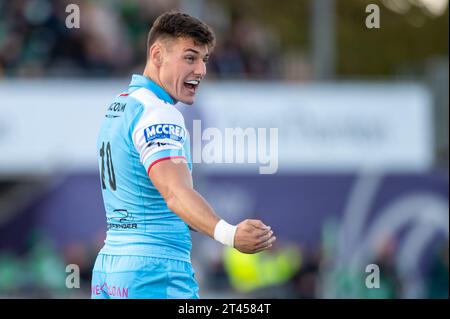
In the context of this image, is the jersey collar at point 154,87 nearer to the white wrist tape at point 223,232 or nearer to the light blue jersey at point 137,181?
the light blue jersey at point 137,181

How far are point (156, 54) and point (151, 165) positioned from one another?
0.69 m

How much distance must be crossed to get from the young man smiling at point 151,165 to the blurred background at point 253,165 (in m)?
11.0

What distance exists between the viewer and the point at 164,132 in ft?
19.4

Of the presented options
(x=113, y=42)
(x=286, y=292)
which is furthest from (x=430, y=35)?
(x=286, y=292)

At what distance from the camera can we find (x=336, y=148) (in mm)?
20484

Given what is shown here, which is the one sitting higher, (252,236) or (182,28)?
(182,28)

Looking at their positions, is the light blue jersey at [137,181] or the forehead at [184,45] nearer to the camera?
the light blue jersey at [137,181]

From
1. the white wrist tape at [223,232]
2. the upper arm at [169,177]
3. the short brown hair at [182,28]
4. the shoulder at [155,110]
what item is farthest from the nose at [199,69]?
the white wrist tape at [223,232]

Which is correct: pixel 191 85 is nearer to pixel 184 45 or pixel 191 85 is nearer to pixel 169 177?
pixel 184 45

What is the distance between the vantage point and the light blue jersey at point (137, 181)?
602 centimetres

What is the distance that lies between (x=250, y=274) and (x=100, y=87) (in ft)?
11.9

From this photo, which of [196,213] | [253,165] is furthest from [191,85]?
[253,165]

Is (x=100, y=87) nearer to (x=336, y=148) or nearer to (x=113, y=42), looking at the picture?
(x=113, y=42)

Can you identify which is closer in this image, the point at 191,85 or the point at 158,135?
the point at 158,135
